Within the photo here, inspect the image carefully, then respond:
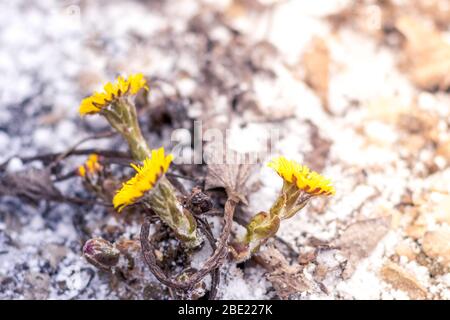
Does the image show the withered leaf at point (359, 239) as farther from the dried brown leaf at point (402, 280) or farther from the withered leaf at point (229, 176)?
the withered leaf at point (229, 176)

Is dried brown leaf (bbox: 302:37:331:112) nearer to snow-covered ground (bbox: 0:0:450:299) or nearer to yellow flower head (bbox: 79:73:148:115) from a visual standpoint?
snow-covered ground (bbox: 0:0:450:299)

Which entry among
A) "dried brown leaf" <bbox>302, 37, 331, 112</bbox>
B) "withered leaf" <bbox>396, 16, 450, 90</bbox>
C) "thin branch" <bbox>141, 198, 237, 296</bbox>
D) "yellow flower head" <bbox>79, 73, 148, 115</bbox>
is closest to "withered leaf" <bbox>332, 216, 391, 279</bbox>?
"thin branch" <bbox>141, 198, 237, 296</bbox>

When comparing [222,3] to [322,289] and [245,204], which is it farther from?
[322,289]

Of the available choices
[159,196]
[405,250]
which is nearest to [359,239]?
[405,250]

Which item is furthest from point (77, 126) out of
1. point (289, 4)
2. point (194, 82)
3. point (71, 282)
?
point (289, 4)

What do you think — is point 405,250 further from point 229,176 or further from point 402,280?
point 229,176

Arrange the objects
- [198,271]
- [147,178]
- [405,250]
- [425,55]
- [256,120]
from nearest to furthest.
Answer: [147,178]
[198,271]
[405,250]
[256,120]
[425,55]
